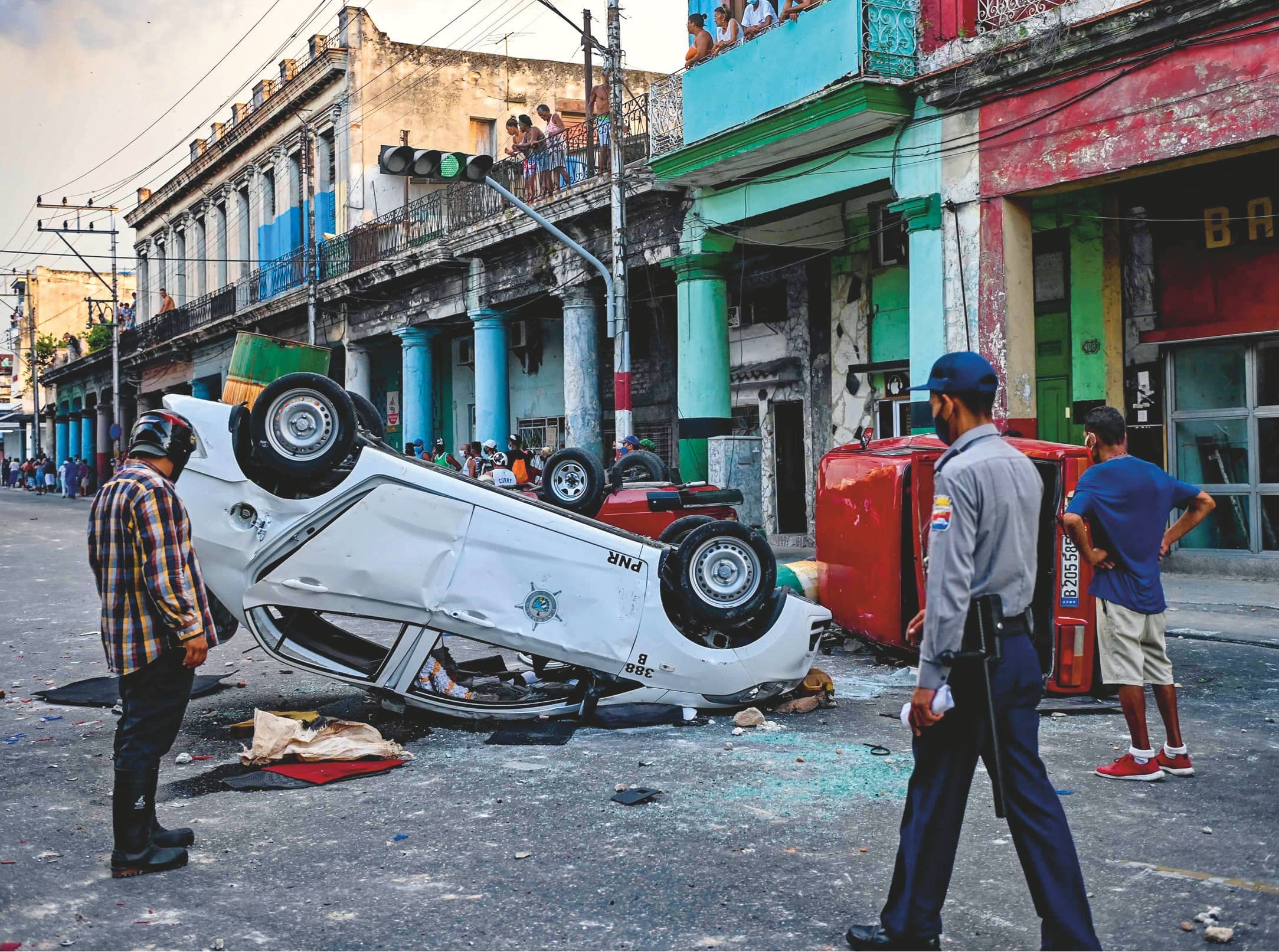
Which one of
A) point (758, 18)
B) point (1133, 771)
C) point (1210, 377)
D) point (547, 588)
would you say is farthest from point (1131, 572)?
point (758, 18)

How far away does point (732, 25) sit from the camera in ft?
55.2

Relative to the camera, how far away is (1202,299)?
13914mm

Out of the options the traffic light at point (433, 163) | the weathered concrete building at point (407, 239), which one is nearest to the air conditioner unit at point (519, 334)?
the weathered concrete building at point (407, 239)

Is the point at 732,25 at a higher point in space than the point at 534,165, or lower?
higher

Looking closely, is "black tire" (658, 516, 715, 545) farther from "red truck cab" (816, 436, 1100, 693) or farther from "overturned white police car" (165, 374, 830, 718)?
"red truck cab" (816, 436, 1100, 693)

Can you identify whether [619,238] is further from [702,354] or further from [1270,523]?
[1270,523]

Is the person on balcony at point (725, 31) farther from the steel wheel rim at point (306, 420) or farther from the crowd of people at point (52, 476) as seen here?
the crowd of people at point (52, 476)

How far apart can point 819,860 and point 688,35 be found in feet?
51.8

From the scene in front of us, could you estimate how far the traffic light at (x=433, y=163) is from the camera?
17328 millimetres

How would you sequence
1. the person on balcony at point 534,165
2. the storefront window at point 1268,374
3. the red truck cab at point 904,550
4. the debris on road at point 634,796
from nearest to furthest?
the debris on road at point 634,796, the red truck cab at point 904,550, the storefront window at point 1268,374, the person on balcony at point 534,165

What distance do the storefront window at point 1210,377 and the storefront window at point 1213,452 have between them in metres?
0.23

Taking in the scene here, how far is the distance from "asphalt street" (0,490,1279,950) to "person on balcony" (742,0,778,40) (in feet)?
37.1

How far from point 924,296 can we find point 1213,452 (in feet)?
13.0

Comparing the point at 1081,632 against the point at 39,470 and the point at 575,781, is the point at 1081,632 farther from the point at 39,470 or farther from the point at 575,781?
the point at 39,470
